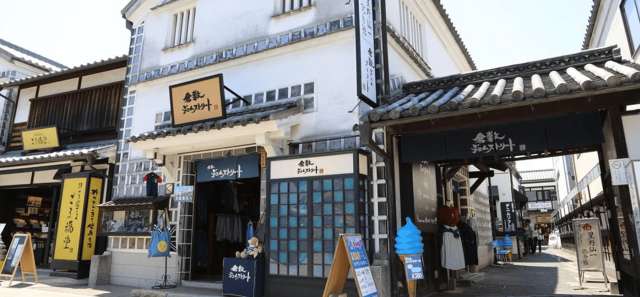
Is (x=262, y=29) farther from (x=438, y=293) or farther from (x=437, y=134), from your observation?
(x=438, y=293)

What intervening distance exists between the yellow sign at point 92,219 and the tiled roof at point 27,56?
403 inches

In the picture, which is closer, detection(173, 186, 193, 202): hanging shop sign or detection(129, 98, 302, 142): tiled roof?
detection(129, 98, 302, 142): tiled roof

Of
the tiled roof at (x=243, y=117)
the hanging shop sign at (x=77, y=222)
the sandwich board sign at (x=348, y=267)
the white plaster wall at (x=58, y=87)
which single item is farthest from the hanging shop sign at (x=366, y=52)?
the white plaster wall at (x=58, y=87)

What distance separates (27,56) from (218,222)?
607 inches

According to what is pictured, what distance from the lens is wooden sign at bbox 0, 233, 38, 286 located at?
11148 millimetres

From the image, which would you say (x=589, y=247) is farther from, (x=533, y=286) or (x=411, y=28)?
(x=411, y=28)

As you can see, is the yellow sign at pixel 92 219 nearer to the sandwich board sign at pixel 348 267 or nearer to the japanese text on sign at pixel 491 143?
the sandwich board sign at pixel 348 267

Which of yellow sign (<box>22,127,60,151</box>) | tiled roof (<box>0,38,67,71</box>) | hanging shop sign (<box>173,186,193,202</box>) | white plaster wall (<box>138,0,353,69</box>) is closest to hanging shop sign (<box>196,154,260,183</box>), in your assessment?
hanging shop sign (<box>173,186,193,202</box>)

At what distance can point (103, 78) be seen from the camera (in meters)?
14.9

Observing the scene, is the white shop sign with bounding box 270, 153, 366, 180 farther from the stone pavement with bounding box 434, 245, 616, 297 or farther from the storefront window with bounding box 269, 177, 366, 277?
the stone pavement with bounding box 434, 245, 616, 297

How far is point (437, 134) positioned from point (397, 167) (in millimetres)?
1026

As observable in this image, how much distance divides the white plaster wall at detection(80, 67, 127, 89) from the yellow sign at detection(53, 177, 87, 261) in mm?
3949

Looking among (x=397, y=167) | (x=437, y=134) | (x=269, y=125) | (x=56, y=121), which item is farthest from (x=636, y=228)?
(x=56, y=121)

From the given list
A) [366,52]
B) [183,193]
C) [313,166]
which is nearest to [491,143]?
[366,52]
